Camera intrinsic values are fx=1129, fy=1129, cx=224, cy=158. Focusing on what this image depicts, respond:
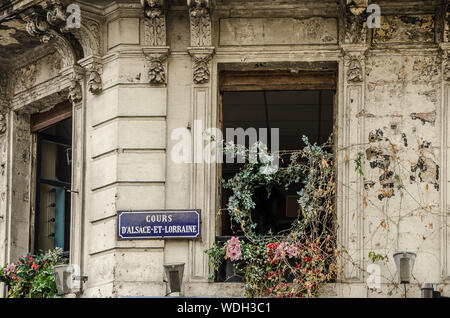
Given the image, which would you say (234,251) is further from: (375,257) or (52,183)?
(52,183)

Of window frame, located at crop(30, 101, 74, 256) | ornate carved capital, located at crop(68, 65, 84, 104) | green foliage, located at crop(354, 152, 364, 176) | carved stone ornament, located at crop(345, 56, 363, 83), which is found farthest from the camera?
window frame, located at crop(30, 101, 74, 256)

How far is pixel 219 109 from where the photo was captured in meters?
14.6

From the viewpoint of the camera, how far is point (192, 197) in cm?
1400

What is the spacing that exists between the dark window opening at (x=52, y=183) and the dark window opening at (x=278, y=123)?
2582 millimetres

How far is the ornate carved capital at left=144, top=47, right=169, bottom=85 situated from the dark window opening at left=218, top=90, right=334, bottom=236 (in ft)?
3.24

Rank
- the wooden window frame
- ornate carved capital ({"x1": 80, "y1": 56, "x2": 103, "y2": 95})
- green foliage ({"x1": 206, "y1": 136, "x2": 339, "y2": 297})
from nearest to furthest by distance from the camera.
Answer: green foliage ({"x1": 206, "y1": 136, "x2": 339, "y2": 297})
ornate carved capital ({"x1": 80, "y1": 56, "x2": 103, "y2": 95})
the wooden window frame

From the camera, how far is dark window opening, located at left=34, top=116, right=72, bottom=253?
16172mm

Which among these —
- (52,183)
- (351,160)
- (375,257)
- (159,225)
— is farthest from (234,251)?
(52,183)

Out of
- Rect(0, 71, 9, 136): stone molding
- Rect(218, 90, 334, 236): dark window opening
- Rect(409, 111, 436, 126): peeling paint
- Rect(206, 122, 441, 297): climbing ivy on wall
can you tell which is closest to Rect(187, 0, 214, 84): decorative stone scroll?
Rect(218, 90, 334, 236): dark window opening

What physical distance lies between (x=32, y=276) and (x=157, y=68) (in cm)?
326

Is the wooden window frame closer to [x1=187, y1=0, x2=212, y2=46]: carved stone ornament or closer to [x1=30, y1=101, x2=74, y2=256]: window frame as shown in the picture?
[x1=30, y1=101, x2=74, y2=256]: window frame

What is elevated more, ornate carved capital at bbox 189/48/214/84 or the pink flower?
ornate carved capital at bbox 189/48/214/84
